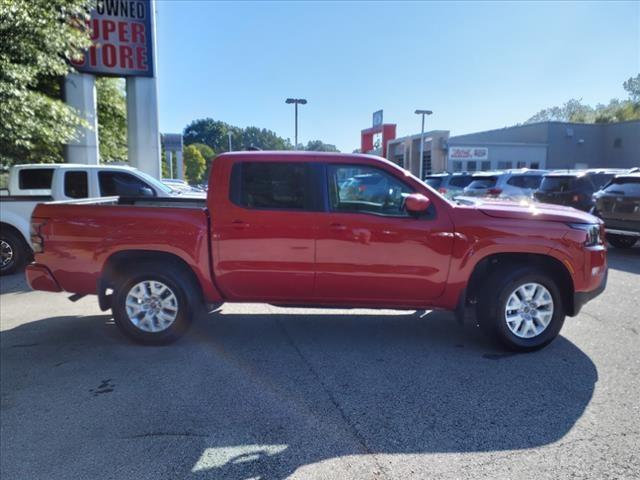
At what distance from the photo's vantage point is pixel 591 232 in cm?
457

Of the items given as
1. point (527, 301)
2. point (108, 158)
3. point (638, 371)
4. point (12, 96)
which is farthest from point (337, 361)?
point (108, 158)

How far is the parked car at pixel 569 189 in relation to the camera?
39.8ft

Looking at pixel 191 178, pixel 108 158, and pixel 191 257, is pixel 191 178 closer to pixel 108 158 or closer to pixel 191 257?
pixel 108 158

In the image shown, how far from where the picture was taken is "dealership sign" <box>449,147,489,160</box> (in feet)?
125

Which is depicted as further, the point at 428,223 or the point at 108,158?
the point at 108,158

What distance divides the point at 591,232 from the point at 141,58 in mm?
15357

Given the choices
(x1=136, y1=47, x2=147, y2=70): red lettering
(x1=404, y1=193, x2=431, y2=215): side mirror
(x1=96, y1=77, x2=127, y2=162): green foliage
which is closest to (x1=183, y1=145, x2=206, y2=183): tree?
(x1=96, y1=77, x2=127, y2=162): green foliage

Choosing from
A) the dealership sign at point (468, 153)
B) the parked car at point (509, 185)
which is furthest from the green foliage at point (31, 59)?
the dealership sign at point (468, 153)

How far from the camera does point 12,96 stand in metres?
9.12

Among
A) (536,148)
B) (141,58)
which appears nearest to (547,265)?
(141,58)

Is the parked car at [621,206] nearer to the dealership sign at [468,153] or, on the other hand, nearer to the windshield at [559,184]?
the windshield at [559,184]

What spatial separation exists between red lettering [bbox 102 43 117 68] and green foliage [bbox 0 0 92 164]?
13.7ft

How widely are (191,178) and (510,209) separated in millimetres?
62678

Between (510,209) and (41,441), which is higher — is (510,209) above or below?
above
